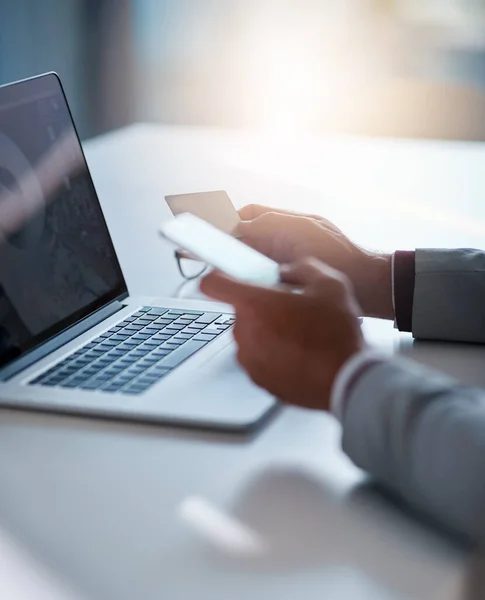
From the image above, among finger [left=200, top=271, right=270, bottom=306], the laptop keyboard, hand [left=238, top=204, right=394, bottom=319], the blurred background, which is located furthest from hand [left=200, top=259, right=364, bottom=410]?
the blurred background

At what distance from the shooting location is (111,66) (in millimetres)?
3730

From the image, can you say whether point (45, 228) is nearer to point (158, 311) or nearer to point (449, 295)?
point (158, 311)

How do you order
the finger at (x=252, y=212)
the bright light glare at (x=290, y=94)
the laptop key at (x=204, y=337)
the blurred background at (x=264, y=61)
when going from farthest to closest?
the bright light glare at (x=290, y=94) → the blurred background at (x=264, y=61) → the finger at (x=252, y=212) → the laptop key at (x=204, y=337)

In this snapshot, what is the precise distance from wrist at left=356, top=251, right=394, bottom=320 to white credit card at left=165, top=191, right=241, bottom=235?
0.52ft

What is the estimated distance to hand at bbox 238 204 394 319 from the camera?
1.08 meters

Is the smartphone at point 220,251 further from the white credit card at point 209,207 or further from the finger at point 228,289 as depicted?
the white credit card at point 209,207

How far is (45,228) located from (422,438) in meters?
0.48

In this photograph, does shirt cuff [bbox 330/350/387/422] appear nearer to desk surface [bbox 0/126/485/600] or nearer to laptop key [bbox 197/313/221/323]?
desk surface [bbox 0/126/485/600]

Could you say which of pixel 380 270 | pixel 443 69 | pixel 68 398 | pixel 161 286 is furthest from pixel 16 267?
pixel 443 69

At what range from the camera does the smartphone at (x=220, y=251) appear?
0.80 meters

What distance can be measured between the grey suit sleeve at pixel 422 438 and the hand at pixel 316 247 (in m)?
0.41

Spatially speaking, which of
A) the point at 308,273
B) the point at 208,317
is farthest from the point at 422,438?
the point at 208,317

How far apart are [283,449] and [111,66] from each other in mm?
3233

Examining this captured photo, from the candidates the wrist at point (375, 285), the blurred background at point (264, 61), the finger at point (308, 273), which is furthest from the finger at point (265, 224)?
the blurred background at point (264, 61)
